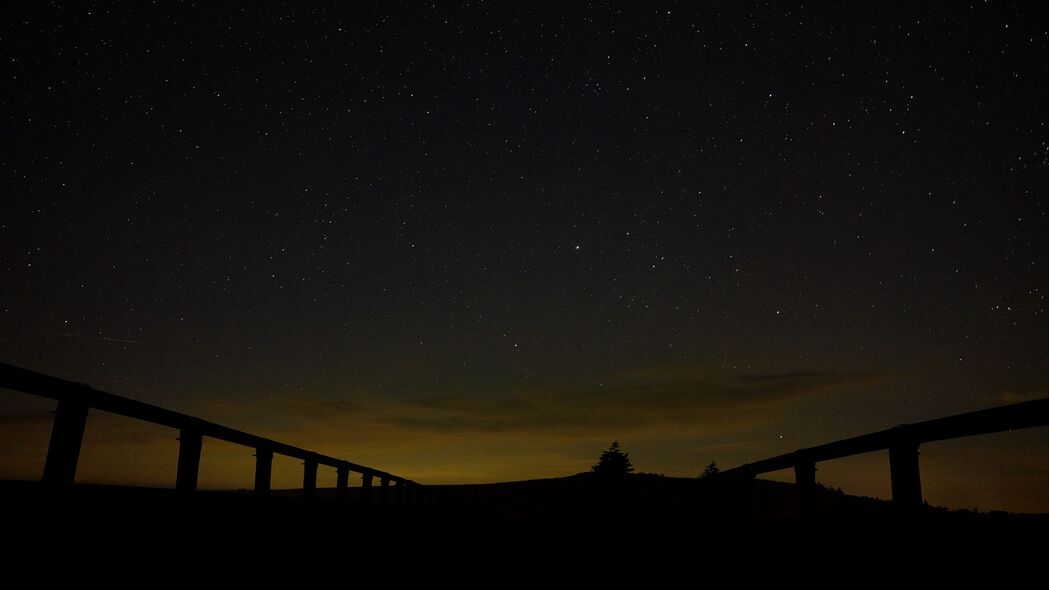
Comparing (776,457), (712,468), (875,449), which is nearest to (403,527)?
(776,457)

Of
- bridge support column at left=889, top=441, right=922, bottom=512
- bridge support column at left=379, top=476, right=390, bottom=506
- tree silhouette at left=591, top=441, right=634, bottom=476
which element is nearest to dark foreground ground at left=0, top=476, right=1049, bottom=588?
bridge support column at left=889, top=441, right=922, bottom=512

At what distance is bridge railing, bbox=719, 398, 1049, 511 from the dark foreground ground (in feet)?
0.64

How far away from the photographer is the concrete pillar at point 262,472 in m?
6.95

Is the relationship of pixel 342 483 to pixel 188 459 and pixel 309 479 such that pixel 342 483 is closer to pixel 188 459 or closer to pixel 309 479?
pixel 309 479

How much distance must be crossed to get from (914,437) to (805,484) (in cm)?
258

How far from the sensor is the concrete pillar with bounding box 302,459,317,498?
28.6 feet

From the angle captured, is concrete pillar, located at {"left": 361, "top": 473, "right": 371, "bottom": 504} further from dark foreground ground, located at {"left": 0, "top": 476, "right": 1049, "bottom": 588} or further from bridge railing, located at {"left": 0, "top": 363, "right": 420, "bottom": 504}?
bridge railing, located at {"left": 0, "top": 363, "right": 420, "bottom": 504}

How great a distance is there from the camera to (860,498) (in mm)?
24141

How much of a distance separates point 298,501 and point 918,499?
6.07m

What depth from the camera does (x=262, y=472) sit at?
6.98 meters

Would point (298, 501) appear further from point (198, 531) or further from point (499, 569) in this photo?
point (198, 531)

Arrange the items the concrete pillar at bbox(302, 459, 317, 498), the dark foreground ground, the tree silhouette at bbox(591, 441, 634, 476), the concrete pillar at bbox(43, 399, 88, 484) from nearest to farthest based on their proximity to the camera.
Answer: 1. the dark foreground ground
2. the concrete pillar at bbox(43, 399, 88, 484)
3. the concrete pillar at bbox(302, 459, 317, 498)
4. the tree silhouette at bbox(591, 441, 634, 476)

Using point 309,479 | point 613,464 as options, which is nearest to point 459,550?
point 309,479

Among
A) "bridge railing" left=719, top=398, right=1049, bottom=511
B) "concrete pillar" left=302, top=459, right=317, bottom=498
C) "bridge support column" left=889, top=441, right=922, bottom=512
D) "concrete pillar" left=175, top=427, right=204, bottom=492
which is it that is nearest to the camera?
"bridge railing" left=719, top=398, right=1049, bottom=511
